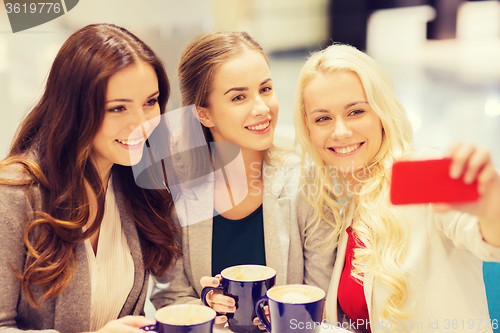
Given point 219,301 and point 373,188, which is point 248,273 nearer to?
point 219,301

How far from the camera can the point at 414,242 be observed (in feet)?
3.32

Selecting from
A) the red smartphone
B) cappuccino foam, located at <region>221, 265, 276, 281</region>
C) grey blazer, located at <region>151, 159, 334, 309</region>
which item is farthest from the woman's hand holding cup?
the red smartphone

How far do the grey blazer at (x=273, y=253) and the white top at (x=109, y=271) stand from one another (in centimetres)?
16

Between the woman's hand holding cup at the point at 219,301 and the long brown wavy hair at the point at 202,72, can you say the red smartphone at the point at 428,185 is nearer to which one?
the woman's hand holding cup at the point at 219,301

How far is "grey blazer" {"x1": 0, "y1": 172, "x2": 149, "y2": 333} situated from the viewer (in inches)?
35.0

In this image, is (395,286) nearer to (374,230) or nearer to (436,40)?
(374,230)

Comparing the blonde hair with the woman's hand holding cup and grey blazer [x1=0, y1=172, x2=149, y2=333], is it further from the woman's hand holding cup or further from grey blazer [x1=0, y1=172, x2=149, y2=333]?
grey blazer [x1=0, y1=172, x2=149, y2=333]

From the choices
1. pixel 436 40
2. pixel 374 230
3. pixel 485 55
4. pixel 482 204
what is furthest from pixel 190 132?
pixel 485 55

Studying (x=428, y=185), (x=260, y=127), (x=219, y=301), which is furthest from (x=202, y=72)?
(x=428, y=185)

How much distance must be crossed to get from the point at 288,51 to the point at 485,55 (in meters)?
1.04

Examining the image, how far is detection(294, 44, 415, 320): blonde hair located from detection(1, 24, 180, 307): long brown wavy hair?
1.68 feet

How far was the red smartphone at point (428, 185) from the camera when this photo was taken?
511 millimetres

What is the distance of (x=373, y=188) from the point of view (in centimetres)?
111

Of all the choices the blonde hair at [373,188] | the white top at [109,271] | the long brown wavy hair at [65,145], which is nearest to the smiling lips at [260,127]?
the blonde hair at [373,188]
